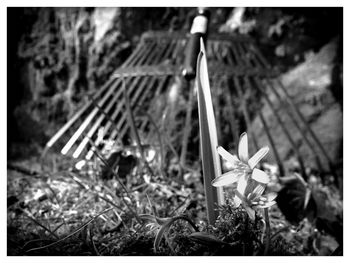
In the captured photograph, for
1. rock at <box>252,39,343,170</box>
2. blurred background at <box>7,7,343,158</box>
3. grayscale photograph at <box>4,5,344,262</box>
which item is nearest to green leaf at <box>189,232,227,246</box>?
grayscale photograph at <box>4,5,344,262</box>

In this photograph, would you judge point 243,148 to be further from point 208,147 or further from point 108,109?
point 108,109

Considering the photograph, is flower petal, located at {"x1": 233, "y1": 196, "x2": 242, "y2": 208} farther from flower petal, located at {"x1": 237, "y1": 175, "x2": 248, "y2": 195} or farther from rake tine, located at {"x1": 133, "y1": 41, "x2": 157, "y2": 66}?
rake tine, located at {"x1": 133, "y1": 41, "x2": 157, "y2": 66}

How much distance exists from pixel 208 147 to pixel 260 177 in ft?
0.44

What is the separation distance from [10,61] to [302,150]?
2.23m

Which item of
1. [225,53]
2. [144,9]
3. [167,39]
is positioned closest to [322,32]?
[225,53]

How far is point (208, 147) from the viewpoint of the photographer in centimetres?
64

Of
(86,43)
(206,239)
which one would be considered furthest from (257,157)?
(86,43)

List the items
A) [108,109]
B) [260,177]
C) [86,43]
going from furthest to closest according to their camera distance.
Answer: [86,43] → [108,109] → [260,177]

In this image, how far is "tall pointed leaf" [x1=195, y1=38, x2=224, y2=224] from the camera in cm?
62

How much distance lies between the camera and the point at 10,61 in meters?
2.52

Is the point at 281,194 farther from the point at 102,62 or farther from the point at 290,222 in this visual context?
the point at 102,62

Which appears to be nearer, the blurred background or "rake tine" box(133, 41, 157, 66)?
"rake tine" box(133, 41, 157, 66)

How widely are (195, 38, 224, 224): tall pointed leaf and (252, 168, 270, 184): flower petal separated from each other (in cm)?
10

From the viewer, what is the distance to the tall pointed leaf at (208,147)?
2.02ft
